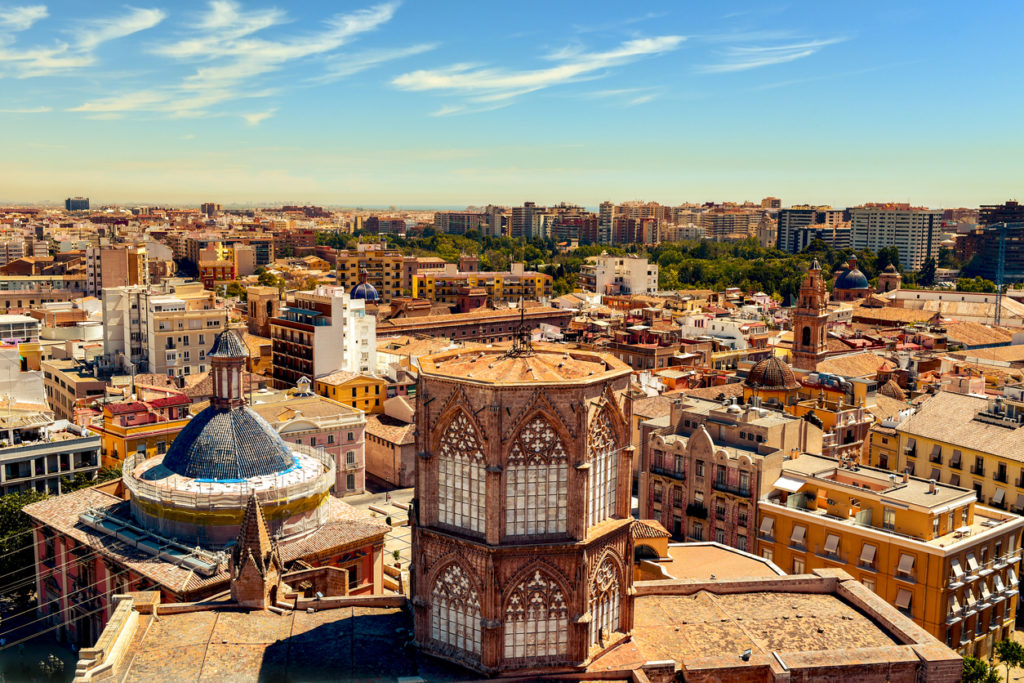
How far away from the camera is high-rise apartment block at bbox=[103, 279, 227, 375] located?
84.7 metres

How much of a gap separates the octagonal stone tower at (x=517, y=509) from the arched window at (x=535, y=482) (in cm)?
3

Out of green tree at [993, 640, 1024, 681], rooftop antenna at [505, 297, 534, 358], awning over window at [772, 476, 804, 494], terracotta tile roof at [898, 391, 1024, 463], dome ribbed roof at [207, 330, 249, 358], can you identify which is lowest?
green tree at [993, 640, 1024, 681]

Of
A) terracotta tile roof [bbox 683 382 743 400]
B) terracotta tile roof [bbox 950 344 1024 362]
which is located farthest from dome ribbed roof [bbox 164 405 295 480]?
terracotta tile roof [bbox 950 344 1024 362]

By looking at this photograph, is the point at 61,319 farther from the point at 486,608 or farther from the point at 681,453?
the point at 486,608

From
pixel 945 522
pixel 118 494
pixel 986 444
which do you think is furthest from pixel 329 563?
pixel 986 444

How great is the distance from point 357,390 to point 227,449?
3685 cm

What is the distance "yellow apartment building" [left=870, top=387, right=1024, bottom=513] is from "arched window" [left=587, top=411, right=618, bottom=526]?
3365 centimetres

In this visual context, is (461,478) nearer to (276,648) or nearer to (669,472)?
(276,648)

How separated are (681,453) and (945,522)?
14312mm

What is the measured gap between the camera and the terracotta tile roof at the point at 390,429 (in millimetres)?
69094

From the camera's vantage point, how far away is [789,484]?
48000mm

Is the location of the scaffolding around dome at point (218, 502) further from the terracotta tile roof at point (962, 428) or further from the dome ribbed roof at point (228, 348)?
the terracotta tile roof at point (962, 428)

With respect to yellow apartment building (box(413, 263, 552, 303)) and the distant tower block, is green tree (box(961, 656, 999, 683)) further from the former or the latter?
yellow apartment building (box(413, 263, 552, 303))

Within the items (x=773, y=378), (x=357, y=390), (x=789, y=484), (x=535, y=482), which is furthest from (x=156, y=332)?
(x=535, y=482)
